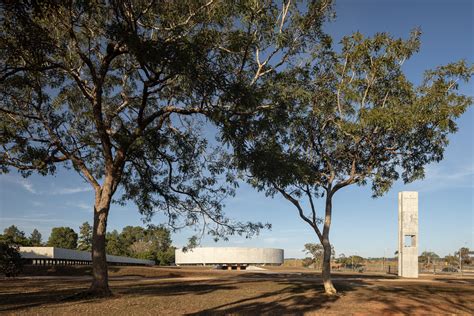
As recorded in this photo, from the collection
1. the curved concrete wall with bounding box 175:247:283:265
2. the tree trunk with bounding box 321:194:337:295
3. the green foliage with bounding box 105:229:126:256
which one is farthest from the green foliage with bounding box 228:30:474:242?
the green foliage with bounding box 105:229:126:256

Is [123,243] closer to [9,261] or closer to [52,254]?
[52,254]

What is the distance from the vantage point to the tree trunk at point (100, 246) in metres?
19.9

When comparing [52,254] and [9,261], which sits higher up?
[9,261]

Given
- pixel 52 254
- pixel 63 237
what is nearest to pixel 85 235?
pixel 63 237

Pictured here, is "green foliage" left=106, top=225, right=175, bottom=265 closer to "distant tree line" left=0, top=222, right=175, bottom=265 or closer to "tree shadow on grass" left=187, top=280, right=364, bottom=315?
"distant tree line" left=0, top=222, right=175, bottom=265

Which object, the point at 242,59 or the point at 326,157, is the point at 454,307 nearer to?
the point at 326,157

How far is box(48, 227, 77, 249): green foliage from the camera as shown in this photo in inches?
3617

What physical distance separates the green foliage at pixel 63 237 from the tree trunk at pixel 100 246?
78.1 metres

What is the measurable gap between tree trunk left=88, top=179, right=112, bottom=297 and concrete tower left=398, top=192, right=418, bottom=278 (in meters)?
35.4

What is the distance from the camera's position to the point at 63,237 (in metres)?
93.9

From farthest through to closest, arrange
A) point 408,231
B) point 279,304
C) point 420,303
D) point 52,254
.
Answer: point 52,254 → point 408,231 → point 420,303 → point 279,304

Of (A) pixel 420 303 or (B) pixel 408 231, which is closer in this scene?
(A) pixel 420 303

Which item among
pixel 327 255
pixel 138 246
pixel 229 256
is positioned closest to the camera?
pixel 327 255

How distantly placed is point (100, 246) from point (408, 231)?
36.4 m
